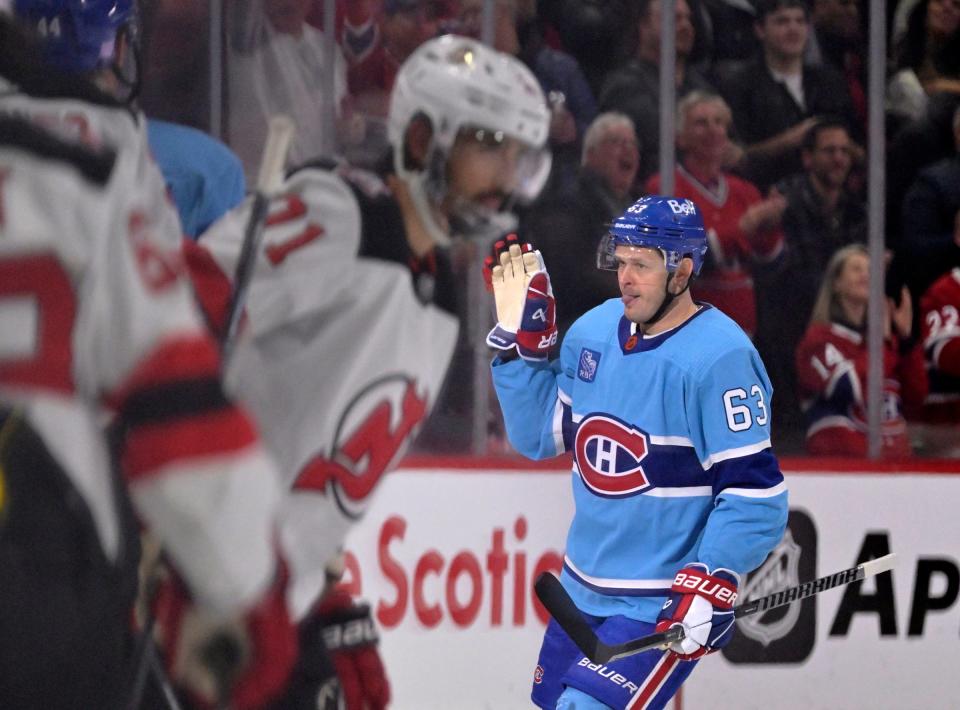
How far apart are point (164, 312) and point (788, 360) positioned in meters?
2.64

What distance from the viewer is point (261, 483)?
1.25m

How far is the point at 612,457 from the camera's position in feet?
7.60

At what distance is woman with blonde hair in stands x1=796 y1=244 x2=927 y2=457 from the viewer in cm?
369

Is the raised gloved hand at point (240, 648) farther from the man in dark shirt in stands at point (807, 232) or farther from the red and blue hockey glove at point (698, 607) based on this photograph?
the man in dark shirt in stands at point (807, 232)

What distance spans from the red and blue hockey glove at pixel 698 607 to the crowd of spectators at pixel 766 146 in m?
1.36

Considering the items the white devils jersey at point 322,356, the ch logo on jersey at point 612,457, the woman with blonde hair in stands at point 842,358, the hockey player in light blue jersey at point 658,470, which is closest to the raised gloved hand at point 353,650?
the white devils jersey at point 322,356

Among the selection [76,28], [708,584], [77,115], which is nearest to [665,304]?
[708,584]

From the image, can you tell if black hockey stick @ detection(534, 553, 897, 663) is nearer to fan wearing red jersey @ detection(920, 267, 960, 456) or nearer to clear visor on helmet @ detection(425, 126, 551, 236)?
clear visor on helmet @ detection(425, 126, 551, 236)

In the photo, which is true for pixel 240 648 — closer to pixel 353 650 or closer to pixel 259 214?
pixel 259 214

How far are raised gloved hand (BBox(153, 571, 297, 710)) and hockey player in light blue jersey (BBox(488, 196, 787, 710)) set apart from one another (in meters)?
0.91

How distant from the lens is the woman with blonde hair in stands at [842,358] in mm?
3689

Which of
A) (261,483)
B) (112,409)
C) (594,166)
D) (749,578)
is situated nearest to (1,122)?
(112,409)

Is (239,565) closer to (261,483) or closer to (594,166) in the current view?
(261,483)

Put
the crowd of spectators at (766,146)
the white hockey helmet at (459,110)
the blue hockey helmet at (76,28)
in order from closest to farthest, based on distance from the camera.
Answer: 1. the blue hockey helmet at (76,28)
2. the white hockey helmet at (459,110)
3. the crowd of spectators at (766,146)
